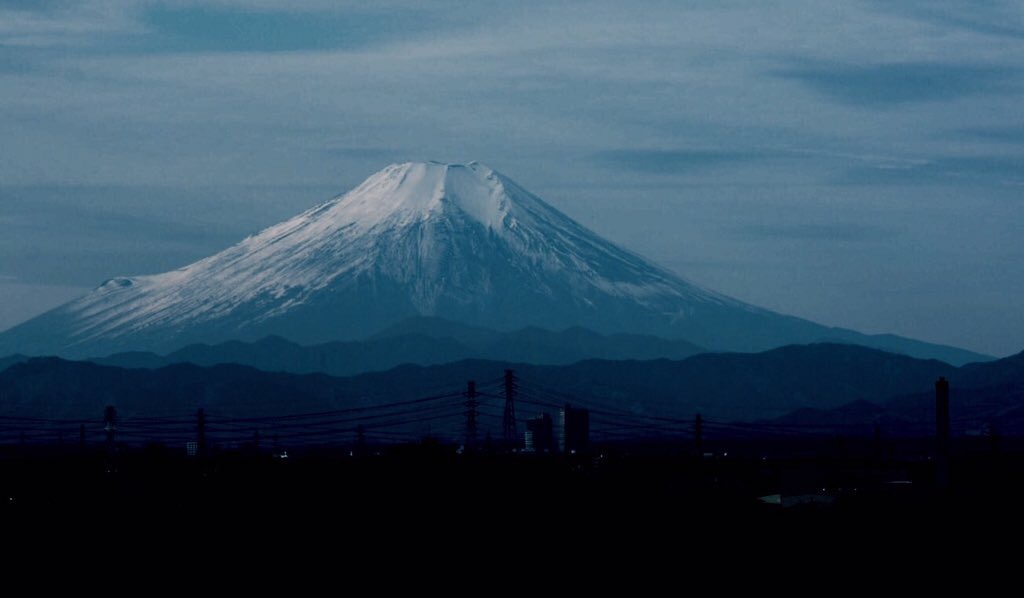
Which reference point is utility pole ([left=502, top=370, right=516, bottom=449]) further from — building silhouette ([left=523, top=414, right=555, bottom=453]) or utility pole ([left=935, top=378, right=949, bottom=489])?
utility pole ([left=935, top=378, right=949, bottom=489])

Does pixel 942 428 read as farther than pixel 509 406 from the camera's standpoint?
No

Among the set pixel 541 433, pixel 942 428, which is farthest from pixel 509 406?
pixel 942 428

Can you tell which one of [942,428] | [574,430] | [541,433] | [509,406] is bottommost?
[942,428]

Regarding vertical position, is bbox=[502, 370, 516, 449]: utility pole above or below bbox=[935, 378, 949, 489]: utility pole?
above

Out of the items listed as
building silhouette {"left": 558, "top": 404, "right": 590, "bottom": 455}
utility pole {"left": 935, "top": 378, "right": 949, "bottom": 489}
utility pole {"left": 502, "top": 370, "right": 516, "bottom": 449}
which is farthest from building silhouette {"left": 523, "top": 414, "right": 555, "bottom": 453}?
utility pole {"left": 935, "top": 378, "right": 949, "bottom": 489}

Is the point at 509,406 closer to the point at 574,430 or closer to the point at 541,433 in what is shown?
the point at 541,433

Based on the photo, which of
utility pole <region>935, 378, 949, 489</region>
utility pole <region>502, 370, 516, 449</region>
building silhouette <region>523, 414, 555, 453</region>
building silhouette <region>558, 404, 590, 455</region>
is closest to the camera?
utility pole <region>935, 378, 949, 489</region>

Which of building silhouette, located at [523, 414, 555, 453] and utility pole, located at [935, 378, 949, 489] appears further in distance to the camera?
building silhouette, located at [523, 414, 555, 453]

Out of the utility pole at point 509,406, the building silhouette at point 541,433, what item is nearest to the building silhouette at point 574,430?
the building silhouette at point 541,433

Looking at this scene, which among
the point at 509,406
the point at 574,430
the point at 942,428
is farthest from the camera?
the point at 574,430

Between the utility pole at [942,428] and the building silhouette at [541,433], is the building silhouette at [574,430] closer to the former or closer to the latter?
the building silhouette at [541,433]

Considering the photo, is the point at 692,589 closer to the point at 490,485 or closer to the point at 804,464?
the point at 490,485
